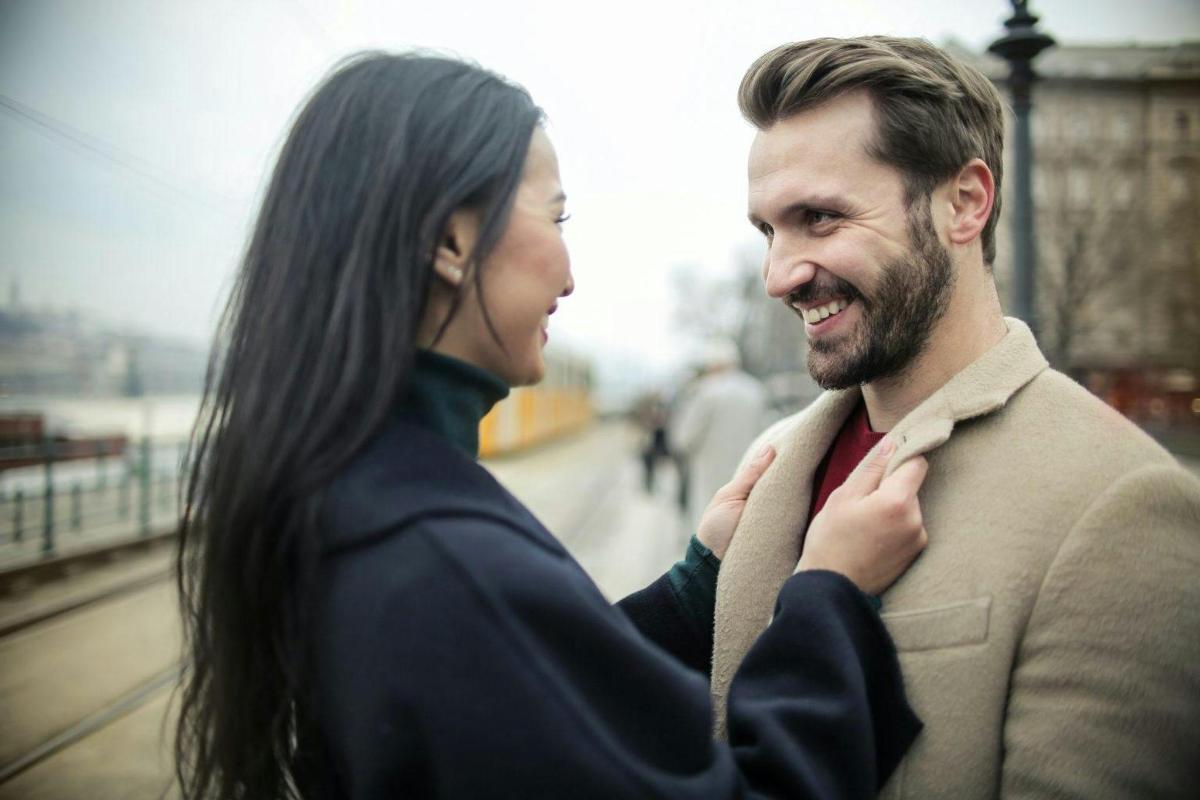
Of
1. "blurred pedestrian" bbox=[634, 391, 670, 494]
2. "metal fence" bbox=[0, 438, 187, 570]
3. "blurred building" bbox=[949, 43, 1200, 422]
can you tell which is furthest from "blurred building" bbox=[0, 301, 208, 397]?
"blurred building" bbox=[949, 43, 1200, 422]

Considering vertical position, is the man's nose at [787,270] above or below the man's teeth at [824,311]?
above

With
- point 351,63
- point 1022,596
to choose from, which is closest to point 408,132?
point 351,63

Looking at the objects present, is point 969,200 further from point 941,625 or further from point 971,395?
point 941,625

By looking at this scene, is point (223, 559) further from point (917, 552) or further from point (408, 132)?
point (917, 552)

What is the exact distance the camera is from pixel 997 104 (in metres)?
1.77

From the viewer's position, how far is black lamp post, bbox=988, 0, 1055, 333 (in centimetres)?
322

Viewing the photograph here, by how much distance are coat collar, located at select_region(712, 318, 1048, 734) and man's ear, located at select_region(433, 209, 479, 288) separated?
846 mm

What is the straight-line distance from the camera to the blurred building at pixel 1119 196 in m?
16.8

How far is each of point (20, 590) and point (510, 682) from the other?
8793 millimetres

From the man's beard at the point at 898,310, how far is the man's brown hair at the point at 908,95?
0.10m

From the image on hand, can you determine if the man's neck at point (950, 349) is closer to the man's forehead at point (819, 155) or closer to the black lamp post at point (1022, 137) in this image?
the man's forehead at point (819, 155)

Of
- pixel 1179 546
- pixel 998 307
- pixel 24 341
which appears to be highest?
pixel 998 307

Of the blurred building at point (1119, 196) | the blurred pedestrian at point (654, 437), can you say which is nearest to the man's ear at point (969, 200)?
the blurred building at point (1119, 196)

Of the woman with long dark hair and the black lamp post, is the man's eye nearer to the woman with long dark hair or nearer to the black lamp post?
the woman with long dark hair
